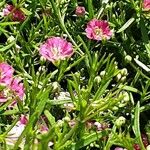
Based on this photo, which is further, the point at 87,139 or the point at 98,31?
the point at 98,31

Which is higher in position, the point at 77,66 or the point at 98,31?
the point at 98,31

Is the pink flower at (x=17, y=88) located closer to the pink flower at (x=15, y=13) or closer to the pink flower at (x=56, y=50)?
the pink flower at (x=56, y=50)

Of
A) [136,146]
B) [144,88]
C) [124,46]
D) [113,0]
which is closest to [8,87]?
[136,146]

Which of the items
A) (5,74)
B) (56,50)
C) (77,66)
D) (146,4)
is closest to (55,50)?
(56,50)

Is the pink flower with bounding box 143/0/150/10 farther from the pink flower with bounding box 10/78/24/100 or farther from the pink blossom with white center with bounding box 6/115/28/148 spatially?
the pink blossom with white center with bounding box 6/115/28/148

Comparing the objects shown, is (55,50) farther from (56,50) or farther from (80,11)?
(80,11)

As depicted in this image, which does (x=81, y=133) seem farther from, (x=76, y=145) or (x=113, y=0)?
(x=113, y=0)

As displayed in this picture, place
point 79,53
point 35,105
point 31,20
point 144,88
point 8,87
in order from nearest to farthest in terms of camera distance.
Answer: point 35,105
point 8,87
point 144,88
point 79,53
point 31,20
